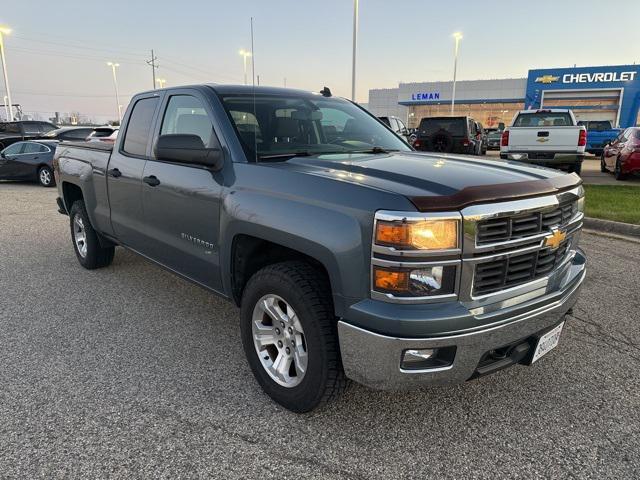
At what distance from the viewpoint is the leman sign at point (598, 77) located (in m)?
42.0

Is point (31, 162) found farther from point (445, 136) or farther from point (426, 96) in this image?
A: point (426, 96)

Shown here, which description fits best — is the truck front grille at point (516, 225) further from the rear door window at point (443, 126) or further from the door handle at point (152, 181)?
the rear door window at point (443, 126)

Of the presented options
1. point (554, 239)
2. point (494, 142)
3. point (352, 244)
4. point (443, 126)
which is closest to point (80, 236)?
point (352, 244)

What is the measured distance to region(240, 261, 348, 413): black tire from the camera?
2.40 m

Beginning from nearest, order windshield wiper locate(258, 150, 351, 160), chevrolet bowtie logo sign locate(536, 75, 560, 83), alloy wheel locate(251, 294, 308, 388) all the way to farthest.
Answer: alloy wheel locate(251, 294, 308, 388)
windshield wiper locate(258, 150, 351, 160)
chevrolet bowtie logo sign locate(536, 75, 560, 83)

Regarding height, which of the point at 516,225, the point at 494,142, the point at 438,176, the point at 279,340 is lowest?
the point at 494,142

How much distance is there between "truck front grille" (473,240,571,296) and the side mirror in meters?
1.68

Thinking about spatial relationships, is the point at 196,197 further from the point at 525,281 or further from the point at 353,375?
the point at 525,281

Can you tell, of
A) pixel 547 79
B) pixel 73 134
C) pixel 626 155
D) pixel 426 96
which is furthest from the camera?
pixel 426 96

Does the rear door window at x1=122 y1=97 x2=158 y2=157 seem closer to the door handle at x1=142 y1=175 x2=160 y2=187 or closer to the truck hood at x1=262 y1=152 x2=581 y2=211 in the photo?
the door handle at x1=142 y1=175 x2=160 y2=187

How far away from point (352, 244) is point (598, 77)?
162 feet

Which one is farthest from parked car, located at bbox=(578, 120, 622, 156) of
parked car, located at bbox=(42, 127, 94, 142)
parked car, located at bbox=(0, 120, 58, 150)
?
parked car, located at bbox=(0, 120, 58, 150)

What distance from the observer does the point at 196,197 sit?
323 cm

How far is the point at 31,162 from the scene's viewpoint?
14.4m
